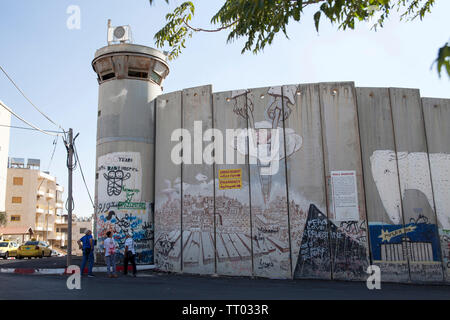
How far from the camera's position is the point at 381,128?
1460cm

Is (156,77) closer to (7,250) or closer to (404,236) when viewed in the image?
(404,236)

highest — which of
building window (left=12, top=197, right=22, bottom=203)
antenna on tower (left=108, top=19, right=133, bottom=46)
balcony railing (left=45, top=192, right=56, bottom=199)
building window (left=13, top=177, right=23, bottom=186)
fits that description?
antenna on tower (left=108, top=19, right=133, bottom=46)

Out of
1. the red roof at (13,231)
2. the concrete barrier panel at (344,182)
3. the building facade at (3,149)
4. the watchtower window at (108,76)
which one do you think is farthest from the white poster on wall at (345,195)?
the building facade at (3,149)

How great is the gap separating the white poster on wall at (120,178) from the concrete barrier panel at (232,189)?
13.0ft

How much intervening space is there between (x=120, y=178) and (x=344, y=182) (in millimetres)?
9830

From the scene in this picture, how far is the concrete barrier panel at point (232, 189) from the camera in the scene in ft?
48.0

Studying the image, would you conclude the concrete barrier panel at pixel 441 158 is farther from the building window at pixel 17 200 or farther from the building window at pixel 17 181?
the building window at pixel 17 181

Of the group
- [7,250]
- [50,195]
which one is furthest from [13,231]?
[7,250]

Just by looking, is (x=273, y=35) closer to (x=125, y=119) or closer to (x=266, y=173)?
(x=266, y=173)

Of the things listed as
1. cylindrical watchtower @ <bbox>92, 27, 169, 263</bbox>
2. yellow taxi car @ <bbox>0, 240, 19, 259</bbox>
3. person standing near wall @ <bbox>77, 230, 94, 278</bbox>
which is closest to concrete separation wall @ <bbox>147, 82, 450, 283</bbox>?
Answer: cylindrical watchtower @ <bbox>92, 27, 169, 263</bbox>

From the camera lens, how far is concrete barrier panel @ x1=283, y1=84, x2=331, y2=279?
1388 centimetres

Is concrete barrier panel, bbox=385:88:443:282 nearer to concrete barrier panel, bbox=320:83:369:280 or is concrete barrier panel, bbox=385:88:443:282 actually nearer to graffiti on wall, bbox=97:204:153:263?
concrete barrier panel, bbox=320:83:369:280

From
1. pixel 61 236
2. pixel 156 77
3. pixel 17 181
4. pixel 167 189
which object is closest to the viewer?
pixel 167 189

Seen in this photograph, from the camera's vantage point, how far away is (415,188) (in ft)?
45.9
